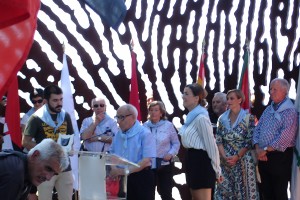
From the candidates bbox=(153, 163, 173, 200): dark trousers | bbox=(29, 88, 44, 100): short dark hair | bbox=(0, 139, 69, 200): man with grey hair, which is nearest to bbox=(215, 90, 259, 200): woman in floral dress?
bbox=(153, 163, 173, 200): dark trousers

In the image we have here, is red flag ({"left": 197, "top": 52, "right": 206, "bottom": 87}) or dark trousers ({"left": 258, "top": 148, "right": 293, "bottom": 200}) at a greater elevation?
red flag ({"left": 197, "top": 52, "right": 206, "bottom": 87})

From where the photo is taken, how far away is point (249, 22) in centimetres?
857

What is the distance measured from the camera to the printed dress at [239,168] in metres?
6.70

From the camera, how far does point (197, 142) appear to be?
607 cm

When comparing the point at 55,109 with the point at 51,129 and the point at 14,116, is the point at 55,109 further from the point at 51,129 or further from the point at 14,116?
the point at 14,116

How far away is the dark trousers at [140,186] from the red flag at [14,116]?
7.57 feet

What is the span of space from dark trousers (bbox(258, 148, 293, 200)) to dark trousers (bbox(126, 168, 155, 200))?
1.44 metres

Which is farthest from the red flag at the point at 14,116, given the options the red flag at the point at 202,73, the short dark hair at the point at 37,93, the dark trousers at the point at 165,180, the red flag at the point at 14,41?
the red flag at the point at 14,41

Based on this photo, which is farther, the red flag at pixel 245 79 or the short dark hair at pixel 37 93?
the red flag at pixel 245 79

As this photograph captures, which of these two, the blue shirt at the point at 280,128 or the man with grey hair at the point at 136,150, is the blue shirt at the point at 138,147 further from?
the blue shirt at the point at 280,128

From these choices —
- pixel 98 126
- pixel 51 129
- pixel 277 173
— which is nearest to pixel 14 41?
pixel 51 129

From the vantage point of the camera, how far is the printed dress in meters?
6.70

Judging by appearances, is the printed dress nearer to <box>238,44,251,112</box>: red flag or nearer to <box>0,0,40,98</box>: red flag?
<box>238,44,251,112</box>: red flag

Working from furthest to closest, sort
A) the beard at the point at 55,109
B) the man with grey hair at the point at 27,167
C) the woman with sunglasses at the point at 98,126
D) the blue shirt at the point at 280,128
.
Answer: the woman with sunglasses at the point at 98,126 → the blue shirt at the point at 280,128 → the beard at the point at 55,109 → the man with grey hair at the point at 27,167
